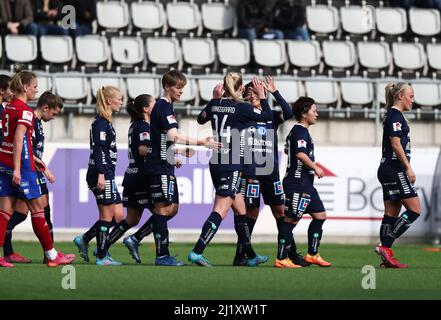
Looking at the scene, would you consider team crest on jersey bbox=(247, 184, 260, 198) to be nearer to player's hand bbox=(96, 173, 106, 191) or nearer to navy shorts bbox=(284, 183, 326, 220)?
navy shorts bbox=(284, 183, 326, 220)

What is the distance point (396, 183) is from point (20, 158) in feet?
13.9

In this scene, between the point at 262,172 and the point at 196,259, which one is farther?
the point at 262,172

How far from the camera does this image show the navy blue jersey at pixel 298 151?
45.9ft

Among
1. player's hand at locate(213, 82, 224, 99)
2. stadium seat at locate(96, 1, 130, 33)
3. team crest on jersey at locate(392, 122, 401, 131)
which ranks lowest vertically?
A: team crest on jersey at locate(392, 122, 401, 131)

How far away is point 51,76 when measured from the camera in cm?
2030

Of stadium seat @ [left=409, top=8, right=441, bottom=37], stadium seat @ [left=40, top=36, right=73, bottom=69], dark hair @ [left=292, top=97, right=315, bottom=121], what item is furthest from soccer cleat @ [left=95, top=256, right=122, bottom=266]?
stadium seat @ [left=409, top=8, right=441, bottom=37]

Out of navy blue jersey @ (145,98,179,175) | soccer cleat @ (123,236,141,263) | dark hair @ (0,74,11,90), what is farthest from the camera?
soccer cleat @ (123,236,141,263)

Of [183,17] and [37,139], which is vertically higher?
[183,17]

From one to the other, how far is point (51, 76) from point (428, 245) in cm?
666

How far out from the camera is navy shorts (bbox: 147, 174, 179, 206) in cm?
1373

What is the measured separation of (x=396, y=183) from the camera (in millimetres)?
14086

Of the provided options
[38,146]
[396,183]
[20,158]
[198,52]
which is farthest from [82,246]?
[198,52]

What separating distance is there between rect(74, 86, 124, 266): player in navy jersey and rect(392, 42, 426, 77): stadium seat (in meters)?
→ 10.7

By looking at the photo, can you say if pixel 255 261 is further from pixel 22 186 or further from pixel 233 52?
pixel 233 52
